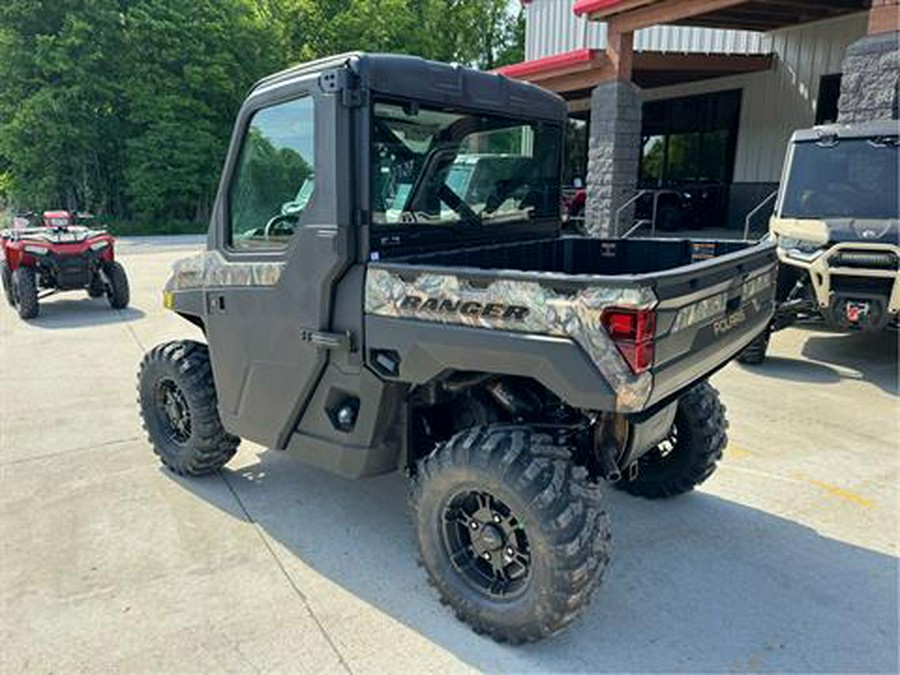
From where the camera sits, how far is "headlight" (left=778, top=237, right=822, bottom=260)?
6242 mm

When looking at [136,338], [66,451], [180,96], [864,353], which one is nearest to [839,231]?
[864,353]

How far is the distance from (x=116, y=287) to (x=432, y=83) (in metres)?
7.95

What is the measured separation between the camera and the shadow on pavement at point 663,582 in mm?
2619

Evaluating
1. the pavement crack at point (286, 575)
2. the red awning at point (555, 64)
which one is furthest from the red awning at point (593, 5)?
the pavement crack at point (286, 575)

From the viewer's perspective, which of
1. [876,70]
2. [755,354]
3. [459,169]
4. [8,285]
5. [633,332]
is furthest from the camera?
[8,285]

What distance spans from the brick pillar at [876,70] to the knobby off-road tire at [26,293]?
1001 centimetres

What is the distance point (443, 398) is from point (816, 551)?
6.42 feet

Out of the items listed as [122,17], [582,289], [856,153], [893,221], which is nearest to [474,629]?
[582,289]

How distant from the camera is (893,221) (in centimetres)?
609

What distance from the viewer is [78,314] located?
938 centimetres

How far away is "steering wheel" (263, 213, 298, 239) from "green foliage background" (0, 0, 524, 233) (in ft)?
77.4

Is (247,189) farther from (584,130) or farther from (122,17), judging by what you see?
(122,17)

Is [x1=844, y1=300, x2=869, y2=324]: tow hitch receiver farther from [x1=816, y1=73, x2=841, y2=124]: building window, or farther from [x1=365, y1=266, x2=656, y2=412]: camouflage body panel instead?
[x1=816, y1=73, x2=841, y2=124]: building window

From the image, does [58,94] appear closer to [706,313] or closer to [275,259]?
[275,259]
